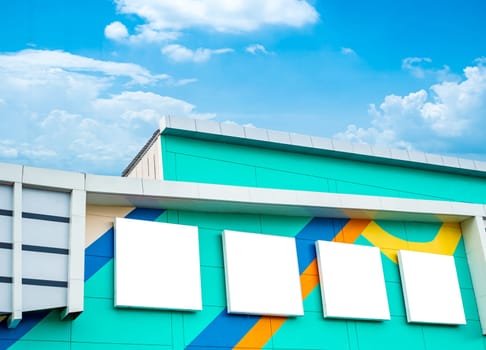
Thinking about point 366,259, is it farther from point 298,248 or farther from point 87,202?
point 87,202

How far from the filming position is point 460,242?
19.7 m

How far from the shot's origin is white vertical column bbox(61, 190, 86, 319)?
13695 millimetres

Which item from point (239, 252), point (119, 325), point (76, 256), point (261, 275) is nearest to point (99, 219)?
point (76, 256)

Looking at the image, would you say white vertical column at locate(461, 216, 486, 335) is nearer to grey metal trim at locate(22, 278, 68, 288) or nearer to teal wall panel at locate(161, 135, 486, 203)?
teal wall panel at locate(161, 135, 486, 203)

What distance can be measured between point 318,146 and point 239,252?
4.81 m

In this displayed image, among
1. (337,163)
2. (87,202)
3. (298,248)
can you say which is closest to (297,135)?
(337,163)

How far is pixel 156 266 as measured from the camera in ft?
49.6

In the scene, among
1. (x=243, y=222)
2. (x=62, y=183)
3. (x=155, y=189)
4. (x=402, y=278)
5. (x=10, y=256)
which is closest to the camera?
(x=10, y=256)

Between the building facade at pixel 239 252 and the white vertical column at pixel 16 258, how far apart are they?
1.2 inches

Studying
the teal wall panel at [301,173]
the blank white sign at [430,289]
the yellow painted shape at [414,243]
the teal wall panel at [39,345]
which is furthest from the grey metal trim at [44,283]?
the blank white sign at [430,289]

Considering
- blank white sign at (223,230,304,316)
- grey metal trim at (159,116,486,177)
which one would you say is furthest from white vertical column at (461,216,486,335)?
blank white sign at (223,230,304,316)

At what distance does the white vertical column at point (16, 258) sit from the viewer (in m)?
13.1

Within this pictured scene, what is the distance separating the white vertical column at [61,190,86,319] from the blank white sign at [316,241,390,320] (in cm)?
544

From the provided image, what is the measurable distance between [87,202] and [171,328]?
2.87 m
